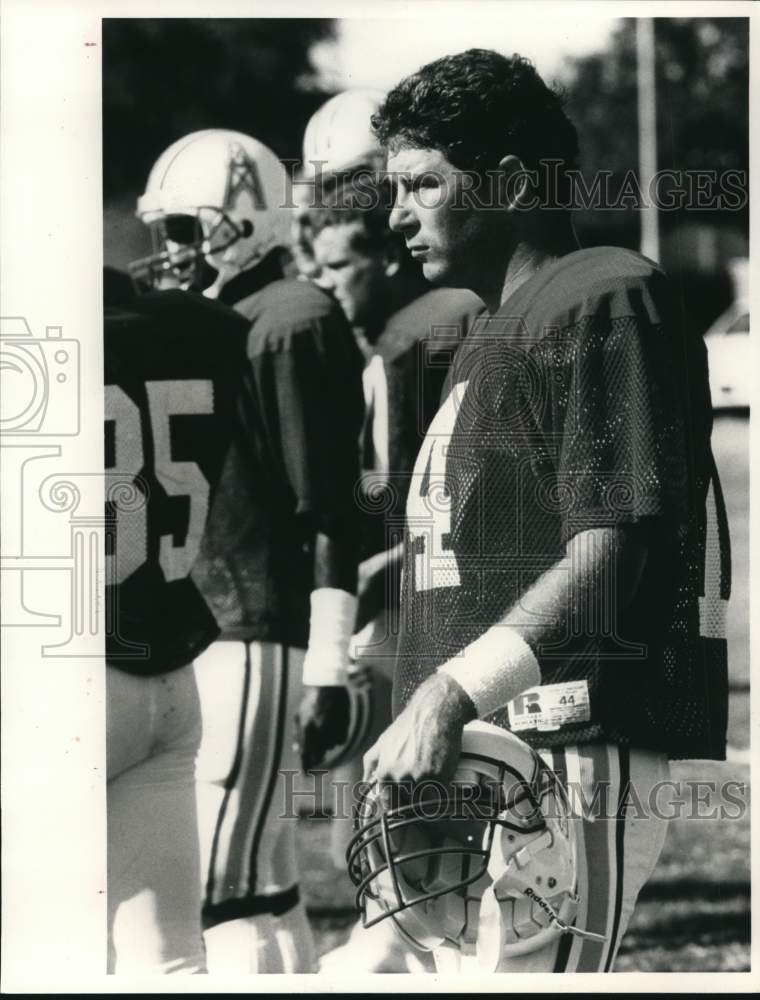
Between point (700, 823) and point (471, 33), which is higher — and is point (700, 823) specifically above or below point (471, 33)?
below

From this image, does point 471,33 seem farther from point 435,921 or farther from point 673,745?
point 435,921

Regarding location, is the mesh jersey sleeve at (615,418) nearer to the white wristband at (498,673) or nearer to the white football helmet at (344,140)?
the white wristband at (498,673)

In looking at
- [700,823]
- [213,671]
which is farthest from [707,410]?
[213,671]

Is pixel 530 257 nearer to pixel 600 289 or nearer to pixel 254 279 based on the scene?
pixel 600 289

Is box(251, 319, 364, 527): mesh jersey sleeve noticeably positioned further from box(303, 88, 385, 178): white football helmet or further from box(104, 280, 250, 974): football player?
box(303, 88, 385, 178): white football helmet

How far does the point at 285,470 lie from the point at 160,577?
1.15 ft

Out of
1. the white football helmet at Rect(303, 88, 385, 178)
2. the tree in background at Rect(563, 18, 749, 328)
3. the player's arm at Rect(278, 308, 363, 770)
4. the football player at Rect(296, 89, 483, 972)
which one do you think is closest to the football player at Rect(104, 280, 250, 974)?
the player's arm at Rect(278, 308, 363, 770)

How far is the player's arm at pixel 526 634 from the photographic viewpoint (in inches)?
124

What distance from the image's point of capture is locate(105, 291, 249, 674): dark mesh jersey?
3.26 metres

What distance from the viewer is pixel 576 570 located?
318cm

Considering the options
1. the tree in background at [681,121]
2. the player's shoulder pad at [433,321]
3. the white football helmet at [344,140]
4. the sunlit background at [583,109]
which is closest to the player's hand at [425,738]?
the sunlit background at [583,109]

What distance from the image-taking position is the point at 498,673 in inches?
124

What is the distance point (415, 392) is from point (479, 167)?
0.49 meters

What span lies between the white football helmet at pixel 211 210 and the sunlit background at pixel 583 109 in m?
0.03
